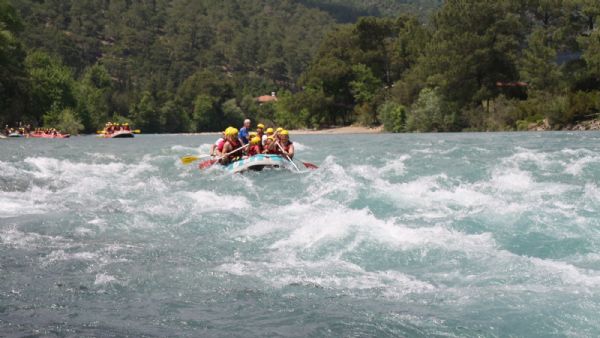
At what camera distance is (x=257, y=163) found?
61.0 ft

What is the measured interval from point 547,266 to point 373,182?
25.0ft

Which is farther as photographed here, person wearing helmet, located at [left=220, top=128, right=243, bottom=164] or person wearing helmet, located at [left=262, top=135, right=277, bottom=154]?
person wearing helmet, located at [left=220, top=128, right=243, bottom=164]

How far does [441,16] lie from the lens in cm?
5356

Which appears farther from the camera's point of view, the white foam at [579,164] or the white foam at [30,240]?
the white foam at [579,164]

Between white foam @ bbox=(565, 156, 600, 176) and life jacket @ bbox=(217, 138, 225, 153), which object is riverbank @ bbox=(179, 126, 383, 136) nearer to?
life jacket @ bbox=(217, 138, 225, 153)

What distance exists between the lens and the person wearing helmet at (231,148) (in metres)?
19.9

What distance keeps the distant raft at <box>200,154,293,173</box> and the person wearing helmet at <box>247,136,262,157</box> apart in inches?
29.7

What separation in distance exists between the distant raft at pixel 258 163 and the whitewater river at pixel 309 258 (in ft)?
9.55

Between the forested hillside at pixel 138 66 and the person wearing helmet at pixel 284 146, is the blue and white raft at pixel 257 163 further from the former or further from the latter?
the forested hillside at pixel 138 66

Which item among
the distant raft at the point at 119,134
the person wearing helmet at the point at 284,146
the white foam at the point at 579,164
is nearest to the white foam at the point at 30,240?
the person wearing helmet at the point at 284,146

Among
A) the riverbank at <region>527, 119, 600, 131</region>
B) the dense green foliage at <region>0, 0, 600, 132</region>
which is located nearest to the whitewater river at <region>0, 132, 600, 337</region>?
the riverbank at <region>527, 119, 600, 131</region>

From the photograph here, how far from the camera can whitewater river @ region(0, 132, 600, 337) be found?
6.03 metres

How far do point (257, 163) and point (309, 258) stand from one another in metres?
10.3

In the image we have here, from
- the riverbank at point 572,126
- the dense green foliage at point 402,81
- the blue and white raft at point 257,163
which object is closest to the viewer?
the blue and white raft at point 257,163
